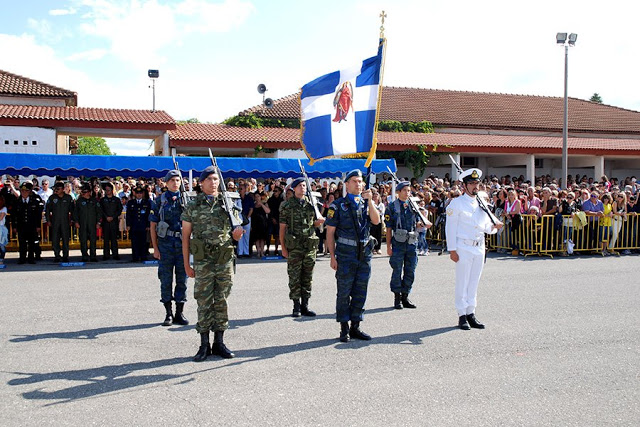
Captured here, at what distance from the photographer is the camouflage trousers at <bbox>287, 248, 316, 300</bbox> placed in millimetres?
7910

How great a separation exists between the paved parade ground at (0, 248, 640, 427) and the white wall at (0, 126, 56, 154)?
51.2 ft

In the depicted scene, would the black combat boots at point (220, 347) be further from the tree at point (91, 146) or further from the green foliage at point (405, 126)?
the tree at point (91, 146)

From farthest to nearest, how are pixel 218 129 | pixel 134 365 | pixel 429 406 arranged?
pixel 218 129, pixel 134 365, pixel 429 406

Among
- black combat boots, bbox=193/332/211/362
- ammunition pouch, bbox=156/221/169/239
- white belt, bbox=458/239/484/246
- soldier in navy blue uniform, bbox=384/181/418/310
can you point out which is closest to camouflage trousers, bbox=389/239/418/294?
soldier in navy blue uniform, bbox=384/181/418/310

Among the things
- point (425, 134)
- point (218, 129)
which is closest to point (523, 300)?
point (218, 129)

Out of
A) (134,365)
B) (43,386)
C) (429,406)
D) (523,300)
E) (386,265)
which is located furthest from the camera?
(386,265)

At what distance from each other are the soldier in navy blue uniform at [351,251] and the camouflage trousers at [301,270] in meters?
1.36

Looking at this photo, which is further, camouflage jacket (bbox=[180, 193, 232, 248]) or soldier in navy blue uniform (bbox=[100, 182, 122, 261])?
soldier in navy blue uniform (bbox=[100, 182, 122, 261])

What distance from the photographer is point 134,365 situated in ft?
18.4

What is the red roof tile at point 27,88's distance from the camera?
30.2 meters

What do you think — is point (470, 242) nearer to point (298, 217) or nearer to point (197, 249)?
point (298, 217)

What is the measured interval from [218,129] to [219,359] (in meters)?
23.7

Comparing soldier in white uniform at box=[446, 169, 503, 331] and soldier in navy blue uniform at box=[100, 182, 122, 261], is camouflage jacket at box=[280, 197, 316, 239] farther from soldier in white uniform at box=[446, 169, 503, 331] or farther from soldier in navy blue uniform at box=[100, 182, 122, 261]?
soldier in navy blue uniform at box=[100, 182, 122, 261]

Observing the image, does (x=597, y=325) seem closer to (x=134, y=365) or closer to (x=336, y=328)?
(x=336, y=328)
